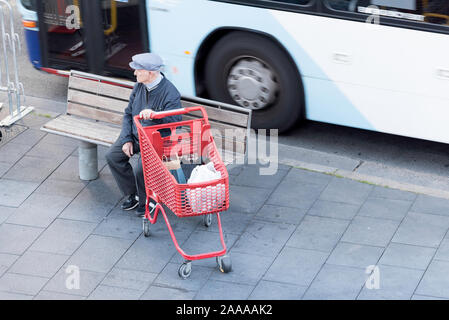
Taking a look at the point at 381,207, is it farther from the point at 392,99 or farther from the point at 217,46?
the point at 217,46

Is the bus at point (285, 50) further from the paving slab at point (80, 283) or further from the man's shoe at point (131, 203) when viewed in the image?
the paving slab at point (80, 283)

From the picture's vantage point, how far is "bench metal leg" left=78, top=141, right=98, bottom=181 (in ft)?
24.4

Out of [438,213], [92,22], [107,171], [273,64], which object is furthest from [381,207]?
[92,22]

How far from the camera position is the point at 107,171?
7.75m

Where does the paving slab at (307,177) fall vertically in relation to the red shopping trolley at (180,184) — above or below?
below

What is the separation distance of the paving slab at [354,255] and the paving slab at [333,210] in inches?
17.2

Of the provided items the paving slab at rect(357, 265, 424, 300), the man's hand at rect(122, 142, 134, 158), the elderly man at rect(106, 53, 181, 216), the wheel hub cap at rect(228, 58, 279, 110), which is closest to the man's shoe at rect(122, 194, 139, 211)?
the elderly man at rect(106, 53, 181, 216)

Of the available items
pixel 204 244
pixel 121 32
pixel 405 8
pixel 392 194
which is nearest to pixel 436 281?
pixel 392 194

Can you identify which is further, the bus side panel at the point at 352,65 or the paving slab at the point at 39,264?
the bus side panel at the point at 352,65

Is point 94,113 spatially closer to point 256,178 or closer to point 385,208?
point 256,178

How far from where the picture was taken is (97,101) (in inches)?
295

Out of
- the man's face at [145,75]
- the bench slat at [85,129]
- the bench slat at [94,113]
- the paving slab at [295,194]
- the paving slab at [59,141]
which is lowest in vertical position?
the paving slab at [295,194]

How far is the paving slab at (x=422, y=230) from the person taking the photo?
6.59 m

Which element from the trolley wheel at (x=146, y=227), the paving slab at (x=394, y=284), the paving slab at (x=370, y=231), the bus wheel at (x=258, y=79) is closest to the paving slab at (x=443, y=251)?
the paving slab at (x=394, y=284)
